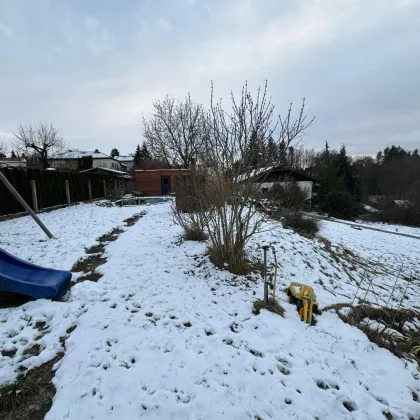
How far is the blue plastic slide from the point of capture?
309cm

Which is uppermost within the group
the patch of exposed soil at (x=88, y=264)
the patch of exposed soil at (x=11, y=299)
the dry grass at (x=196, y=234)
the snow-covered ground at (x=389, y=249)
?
the dry grass at (x=196, y=234)

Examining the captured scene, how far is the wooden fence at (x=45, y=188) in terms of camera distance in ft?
32.0

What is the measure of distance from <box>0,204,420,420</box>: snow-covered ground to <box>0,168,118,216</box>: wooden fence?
8179 mm

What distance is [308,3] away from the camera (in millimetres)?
5184

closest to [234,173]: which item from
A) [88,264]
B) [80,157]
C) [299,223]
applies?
[88,264]

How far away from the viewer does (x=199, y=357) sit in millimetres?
2480

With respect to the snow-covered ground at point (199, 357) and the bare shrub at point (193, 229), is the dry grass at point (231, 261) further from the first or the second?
the bare shrub at point (193, 229)

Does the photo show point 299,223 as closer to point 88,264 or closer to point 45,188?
point 88,264

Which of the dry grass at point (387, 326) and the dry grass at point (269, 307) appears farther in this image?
the dry grass at point (269, 307)

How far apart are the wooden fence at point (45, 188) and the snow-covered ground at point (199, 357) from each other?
8.18 metres

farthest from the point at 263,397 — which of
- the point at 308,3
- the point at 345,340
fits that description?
the point at 308,3

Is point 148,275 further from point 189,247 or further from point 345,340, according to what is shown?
point 345,340

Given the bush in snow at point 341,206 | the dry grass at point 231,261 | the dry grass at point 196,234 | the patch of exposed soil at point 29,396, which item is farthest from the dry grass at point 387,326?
the bush in snow at point 341,206

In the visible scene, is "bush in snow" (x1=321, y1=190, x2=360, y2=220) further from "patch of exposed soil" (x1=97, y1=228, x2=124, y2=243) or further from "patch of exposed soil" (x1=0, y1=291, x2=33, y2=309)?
"patch of exposed soil" (x1=0, y1=291, x2=33, y2=309)
